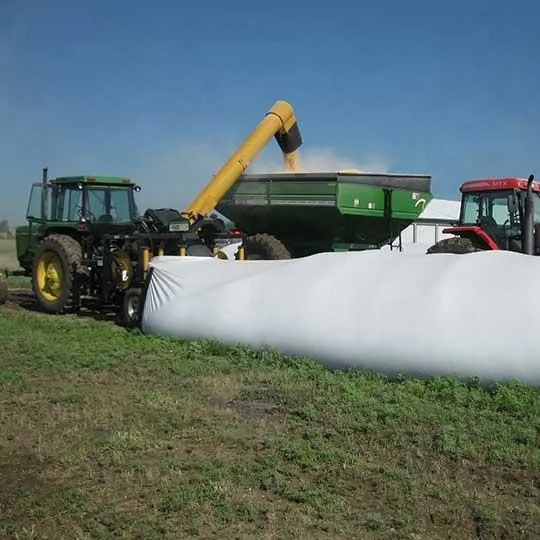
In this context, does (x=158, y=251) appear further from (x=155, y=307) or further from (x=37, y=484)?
(x=37, y=484)

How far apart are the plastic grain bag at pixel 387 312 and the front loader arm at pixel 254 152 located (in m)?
4.34

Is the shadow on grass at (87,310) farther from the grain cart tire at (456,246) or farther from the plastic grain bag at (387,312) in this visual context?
the grain cart tire at (456,246)

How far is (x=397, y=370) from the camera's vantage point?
21.6ft

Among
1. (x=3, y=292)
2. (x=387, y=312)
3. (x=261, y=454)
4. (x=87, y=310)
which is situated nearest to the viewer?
(x=261, y=454)

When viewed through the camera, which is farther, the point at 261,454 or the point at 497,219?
the point at 497,219

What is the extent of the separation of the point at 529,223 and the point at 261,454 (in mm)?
7714

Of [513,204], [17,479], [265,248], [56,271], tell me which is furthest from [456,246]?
[17,479]

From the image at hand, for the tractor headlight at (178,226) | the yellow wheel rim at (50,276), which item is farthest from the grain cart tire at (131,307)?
the yellow wheel rim at (50,276)

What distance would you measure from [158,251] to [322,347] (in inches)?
194

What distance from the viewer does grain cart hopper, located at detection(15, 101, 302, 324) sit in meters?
11.5

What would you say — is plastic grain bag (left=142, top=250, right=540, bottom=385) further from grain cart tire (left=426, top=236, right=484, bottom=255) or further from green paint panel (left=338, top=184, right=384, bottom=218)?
green paint panel (left=338, top=184, right=384, bottom=218)

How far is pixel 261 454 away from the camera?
4.61 metres

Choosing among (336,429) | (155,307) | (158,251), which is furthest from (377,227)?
(336,429)

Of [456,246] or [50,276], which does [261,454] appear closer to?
[456,246]
